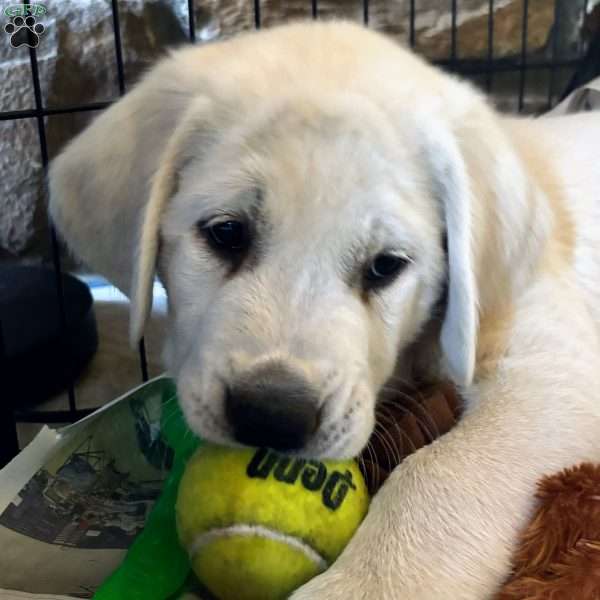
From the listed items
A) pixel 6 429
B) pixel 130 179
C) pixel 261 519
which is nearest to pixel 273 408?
pixel 261 519

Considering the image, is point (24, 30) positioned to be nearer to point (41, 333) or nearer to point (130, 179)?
point (41, 333)

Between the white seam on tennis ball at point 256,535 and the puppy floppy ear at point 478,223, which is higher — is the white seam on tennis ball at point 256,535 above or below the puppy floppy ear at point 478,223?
below

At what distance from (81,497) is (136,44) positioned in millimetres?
2118

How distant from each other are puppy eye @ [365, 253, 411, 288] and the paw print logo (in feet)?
3.43

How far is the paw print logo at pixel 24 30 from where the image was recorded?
2025mm

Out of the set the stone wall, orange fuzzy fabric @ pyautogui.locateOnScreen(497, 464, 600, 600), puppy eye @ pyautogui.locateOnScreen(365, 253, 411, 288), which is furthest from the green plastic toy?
the stone wall


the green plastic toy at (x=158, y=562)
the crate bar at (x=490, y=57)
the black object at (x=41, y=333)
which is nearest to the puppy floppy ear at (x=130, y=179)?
the green plastic toy at (x=158, y=562)

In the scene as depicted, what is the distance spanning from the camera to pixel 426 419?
1.43m

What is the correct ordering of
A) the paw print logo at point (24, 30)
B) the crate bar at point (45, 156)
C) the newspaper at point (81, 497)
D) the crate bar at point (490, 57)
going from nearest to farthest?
the newspaper at point (81, 497) < the crate bar at point (45, 156) < the paw print logo at point (24, 30) < the crate bar at point (490, 57)

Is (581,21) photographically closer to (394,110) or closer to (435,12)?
(435,12)

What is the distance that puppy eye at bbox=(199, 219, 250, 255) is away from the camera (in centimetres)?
124

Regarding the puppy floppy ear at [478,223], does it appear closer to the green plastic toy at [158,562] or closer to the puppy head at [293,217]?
the puppy head at [293,217]

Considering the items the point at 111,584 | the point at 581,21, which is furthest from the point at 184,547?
the point at 581,21

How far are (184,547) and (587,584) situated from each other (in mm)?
521
